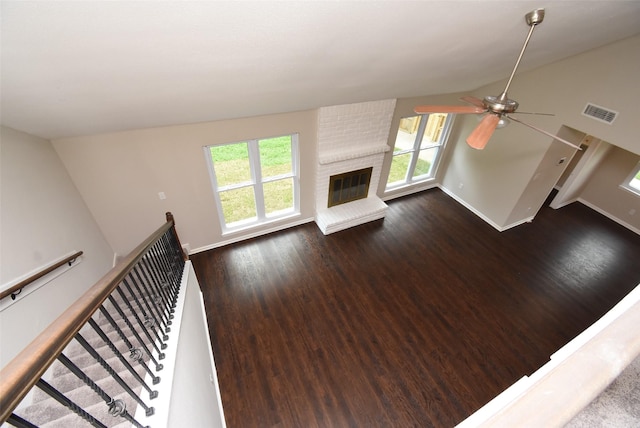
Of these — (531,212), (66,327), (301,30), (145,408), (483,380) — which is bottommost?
(483,380)

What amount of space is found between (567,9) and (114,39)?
3345mm

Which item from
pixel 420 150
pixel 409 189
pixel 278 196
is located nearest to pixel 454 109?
pixel 278 196

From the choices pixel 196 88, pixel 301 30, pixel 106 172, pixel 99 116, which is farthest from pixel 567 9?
pixel 106 172

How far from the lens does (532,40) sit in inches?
110

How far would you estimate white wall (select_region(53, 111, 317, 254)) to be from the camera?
3.26 meters

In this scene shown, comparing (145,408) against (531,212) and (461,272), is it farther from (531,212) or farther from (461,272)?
(531,212)

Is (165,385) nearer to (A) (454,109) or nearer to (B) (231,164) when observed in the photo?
(A) (454,109)

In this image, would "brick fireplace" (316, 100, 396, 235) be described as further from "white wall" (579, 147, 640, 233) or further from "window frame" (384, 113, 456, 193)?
"white wall" (579, 147, 640, 233)

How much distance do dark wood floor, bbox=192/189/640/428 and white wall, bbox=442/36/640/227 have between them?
0.69 m

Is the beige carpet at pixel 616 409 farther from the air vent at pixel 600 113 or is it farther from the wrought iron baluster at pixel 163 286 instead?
the air vent at pixel 600 113

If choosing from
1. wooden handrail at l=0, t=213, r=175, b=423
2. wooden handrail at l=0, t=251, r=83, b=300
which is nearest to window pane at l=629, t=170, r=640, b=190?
wooden handrail at l=0, t=213, r=175, b=423

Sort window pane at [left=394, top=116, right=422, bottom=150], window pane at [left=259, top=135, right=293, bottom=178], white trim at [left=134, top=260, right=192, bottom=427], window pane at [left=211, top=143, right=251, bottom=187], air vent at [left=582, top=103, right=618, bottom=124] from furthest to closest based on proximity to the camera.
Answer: window pane at [left=394, top=116, right=422, bottom=150]
window pane at [left=259, top=135, right=293, bottom=178]
window pane at [left=211, top=143, right=251, bottom=187]
air vent at [left=582, top=103, right=618, bottom=124]
white trim at [left=134, top=260, right=192, bottom=427]

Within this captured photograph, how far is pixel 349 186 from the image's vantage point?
5.34 metres

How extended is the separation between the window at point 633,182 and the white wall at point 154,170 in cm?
658
